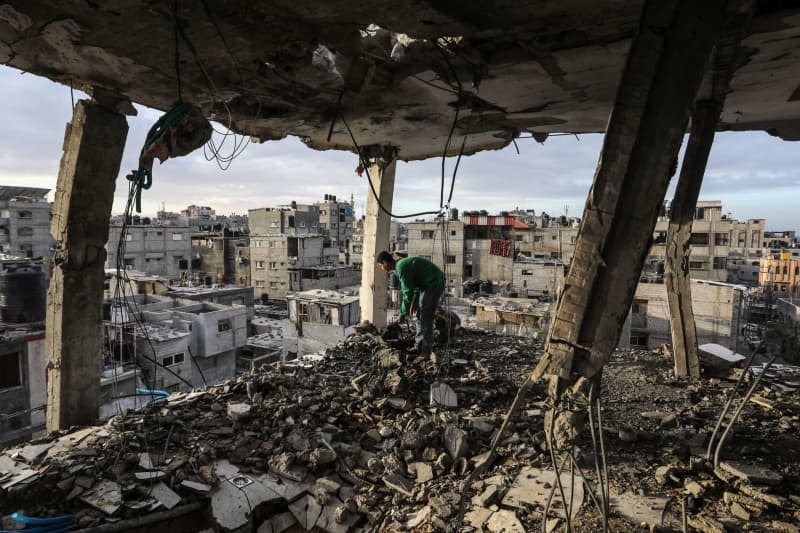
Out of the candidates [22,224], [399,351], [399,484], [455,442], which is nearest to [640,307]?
[399,351]

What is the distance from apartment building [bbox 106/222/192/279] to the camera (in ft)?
132

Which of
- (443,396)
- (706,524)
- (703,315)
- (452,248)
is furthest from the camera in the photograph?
(452,248)

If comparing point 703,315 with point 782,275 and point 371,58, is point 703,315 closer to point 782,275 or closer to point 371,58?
point 782,275

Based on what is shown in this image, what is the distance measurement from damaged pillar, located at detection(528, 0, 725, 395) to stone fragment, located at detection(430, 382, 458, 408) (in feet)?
6.34

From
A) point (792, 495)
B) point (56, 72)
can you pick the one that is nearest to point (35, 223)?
point (56, 72)

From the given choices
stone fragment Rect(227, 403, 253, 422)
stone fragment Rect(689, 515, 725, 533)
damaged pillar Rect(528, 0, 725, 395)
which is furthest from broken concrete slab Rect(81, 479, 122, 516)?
stone fragment Rect(689, 515, 725, 533)

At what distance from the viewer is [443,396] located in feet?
15.2

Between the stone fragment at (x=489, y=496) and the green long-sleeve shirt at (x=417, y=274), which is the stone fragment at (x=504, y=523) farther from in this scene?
the green long-sleeve shirt at (x=417, y=274)

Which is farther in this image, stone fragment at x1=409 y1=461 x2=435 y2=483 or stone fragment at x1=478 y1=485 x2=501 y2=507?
stone fragment at x1=409 y1=461 x2=435 y2=483

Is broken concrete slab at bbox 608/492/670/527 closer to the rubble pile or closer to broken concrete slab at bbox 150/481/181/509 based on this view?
the rubble pile

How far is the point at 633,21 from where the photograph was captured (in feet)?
10.8

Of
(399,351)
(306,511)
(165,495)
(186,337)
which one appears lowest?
(186,337)

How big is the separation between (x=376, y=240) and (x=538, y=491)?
18.5 feet

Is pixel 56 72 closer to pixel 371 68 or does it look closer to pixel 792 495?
pixel 371 68
